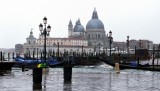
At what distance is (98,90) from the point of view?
53.6ft

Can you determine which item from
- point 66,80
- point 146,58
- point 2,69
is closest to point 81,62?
point 146,58

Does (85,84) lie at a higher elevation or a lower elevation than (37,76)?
lower

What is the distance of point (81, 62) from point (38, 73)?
52337mm

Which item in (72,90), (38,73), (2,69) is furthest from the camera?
(2,69)

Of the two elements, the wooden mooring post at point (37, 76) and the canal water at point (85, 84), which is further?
the wooden mooring post at point (37, 76)

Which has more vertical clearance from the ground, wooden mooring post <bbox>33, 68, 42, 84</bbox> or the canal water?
wooden mooring post <bbox>33, 68, 42, 84</bbox>

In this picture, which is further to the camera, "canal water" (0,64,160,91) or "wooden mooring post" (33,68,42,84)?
"wooden mooring post" (33,68,42,84)

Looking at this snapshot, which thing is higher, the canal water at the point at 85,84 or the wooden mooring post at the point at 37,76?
the wooden mooring post at the point at 37,76

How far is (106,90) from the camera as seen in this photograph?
16.3m

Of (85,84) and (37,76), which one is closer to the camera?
(85,84)

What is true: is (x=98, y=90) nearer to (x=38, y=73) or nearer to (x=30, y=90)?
(x=30, y=90)

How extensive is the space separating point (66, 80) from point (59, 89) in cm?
491

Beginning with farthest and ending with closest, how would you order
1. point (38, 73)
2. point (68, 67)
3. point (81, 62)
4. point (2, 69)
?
1. point (81, 62)
2. point (2, 69)
3. point (68, 67)
4. point (38, 73)

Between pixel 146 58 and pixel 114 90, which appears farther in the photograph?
pixel 146 58
